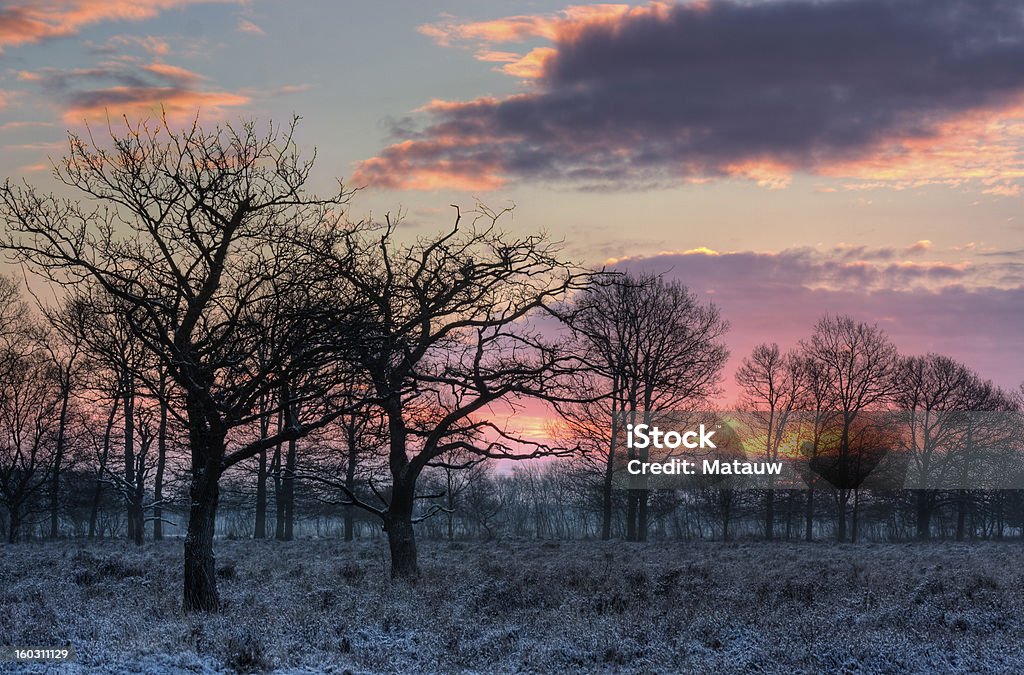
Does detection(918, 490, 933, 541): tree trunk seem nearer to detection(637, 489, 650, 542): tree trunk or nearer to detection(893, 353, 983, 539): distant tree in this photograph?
detection(893, 353, 983, 539): distant tree

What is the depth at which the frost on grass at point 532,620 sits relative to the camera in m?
13.9

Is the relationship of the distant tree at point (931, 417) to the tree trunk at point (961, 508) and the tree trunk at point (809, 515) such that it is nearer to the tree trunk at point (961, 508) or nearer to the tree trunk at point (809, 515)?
the tree trunk at point (961, 508)

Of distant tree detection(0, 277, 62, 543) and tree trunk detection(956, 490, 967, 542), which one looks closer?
distant tree detection(0, 277, 62, 543)

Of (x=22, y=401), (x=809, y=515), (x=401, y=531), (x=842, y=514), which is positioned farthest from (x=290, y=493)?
(x=842, y=514)

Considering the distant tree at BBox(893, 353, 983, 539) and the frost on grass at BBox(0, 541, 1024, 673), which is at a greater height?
the distant tree at BBox(893, 353, 983, 539)

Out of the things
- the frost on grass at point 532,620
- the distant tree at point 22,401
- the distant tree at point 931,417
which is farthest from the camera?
the distant tree at point 931,417

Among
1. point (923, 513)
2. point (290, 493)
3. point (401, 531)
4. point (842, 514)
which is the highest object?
point (401, 531)

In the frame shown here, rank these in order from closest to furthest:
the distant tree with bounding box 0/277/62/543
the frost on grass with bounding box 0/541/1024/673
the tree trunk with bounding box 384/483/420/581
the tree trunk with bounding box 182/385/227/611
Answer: the frost on grass with bounding box 0/541/1024/673 → the tree trunk with bounding box 182/385/227/611 → the tree trunk with bounding box 384/483/420/581 → the distant tree with bounding box 0/277/62/543

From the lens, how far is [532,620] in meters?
16.8

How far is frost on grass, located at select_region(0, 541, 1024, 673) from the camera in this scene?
546 inches

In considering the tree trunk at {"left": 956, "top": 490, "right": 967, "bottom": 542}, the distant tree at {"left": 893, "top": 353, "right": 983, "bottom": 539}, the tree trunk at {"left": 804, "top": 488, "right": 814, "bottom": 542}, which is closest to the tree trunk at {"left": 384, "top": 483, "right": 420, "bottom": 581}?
the tree trunk at {"left": 804, "top": 488, "right": 814, "bottom": 542}

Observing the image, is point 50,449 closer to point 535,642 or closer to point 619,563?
point 619,563

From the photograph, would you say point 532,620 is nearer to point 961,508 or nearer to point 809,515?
point 809,515

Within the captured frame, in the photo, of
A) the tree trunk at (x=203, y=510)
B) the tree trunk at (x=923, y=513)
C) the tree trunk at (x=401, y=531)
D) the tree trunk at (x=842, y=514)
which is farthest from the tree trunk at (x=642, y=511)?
the tree trunk at (x=203, y=510)
